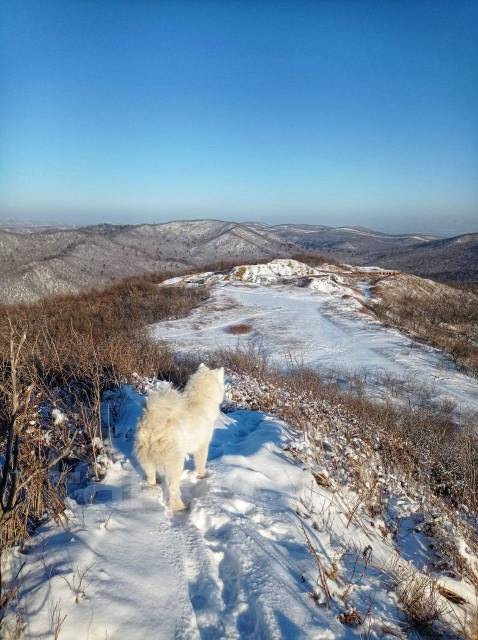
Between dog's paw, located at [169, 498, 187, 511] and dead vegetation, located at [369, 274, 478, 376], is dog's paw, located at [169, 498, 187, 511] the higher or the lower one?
the higher one

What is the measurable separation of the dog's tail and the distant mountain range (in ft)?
153

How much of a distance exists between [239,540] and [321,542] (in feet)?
2.89

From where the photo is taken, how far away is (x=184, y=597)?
242 cm

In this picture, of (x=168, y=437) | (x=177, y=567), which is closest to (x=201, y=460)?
(x=168, y=437)

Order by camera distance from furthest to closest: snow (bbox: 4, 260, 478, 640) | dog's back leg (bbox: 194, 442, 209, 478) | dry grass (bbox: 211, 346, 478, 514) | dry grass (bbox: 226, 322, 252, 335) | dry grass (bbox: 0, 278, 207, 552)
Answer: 1. dry grass (bbox: 226, 322, 252, 335)
2. dry grass (bbox: 211, 346, 478, 514)
3. dog's back leg (bbox: 194, 442, 209, 478)
4. snow (bbox: 4, 260, 478, 640)
5. dry grass (bbox: 0, 278, 207, 552)

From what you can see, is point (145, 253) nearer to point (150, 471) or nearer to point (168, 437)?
point (150, 471)

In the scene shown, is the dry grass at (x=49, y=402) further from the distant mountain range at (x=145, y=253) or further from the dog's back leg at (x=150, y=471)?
the distant mountain range at (x=145, y=253)

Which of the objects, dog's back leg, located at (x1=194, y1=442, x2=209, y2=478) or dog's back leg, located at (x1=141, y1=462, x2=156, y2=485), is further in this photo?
dog's back leg, located at (x1=194, y1=442, x2=209, y2=478)

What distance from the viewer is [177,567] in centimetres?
264

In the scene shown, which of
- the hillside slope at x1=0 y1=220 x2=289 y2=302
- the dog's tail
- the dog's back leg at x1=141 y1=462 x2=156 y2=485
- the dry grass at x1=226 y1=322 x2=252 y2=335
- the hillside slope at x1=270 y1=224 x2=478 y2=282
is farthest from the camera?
the hillside slope at x1=270 y1=224 x2=478 y2=282

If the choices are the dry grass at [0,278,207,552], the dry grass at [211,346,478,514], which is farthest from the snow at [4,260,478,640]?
the dry grass at [211,346,478,514]

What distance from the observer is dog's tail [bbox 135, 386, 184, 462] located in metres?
3.32

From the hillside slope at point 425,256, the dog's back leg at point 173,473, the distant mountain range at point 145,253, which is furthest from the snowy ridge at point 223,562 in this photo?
the hillside slope at point 425,256

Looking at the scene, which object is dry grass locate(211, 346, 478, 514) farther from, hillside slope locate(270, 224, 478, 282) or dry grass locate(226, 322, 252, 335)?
hillside slope locate(270, 224, 478, 282)
